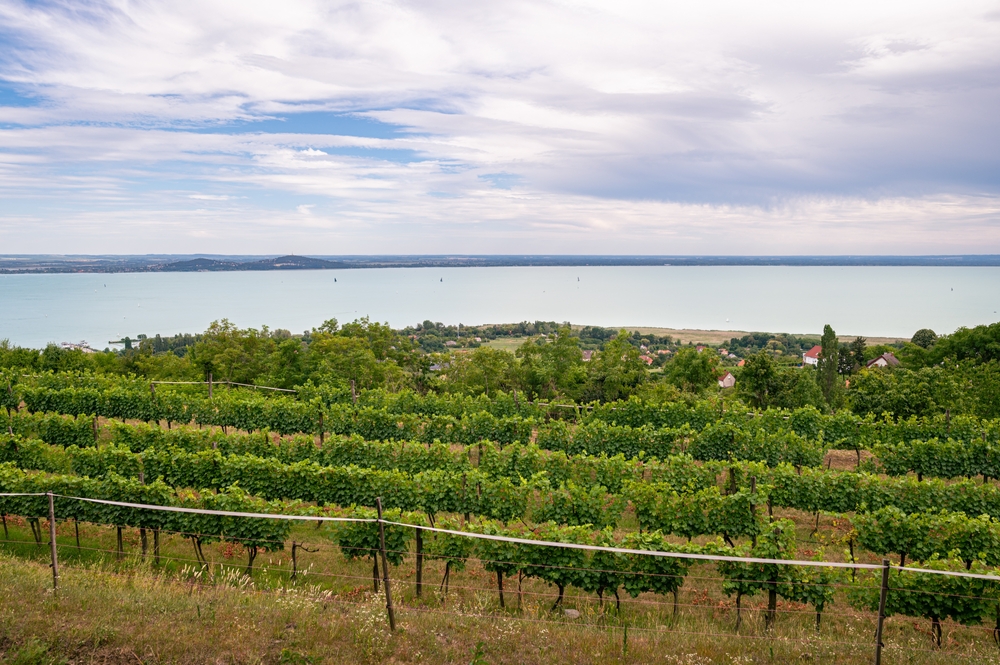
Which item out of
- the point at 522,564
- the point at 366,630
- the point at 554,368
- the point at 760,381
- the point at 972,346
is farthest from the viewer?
the point at 972,346

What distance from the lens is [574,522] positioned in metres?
10.5

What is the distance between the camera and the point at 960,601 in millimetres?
7844

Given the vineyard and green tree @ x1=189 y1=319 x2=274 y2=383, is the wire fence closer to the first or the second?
the vineyard

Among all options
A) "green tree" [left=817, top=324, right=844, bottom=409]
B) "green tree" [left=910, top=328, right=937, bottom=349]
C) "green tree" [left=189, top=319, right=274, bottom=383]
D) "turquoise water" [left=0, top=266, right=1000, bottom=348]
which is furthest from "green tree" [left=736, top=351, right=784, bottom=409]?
"turquoise water" [left=0, top=266, right=1000, bottom=348]

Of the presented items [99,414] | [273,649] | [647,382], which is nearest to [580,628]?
[273,649]

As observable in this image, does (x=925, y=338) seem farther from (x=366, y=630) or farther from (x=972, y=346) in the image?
(x=366, y=630)

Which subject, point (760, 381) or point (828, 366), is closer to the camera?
point (760, 381)

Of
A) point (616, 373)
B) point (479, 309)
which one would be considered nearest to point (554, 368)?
point (616, 373)

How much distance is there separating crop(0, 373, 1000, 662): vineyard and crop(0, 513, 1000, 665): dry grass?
9cm

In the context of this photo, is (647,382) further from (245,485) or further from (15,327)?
(15,327)

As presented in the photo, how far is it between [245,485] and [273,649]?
276 inches

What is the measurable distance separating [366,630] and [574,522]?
15.8 ft

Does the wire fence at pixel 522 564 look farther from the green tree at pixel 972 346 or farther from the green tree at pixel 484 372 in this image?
the green tree at pixel 972 346

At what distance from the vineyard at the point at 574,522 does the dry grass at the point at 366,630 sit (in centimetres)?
9
